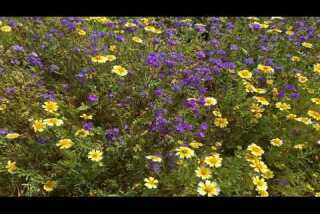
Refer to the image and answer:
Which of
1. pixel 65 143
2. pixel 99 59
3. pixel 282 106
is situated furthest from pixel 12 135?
pixel 282 106

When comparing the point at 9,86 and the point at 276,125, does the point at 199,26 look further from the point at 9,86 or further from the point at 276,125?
the point at 9,86

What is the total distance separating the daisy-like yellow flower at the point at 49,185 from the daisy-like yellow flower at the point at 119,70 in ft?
3.31

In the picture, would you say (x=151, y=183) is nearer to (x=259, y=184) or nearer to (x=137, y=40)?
(x=259, y=184)

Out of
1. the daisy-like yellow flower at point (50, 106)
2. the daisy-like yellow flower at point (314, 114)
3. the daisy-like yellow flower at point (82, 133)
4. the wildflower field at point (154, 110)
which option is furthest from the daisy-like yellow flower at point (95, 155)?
the daisy-like yellow flower at point (314, 114)

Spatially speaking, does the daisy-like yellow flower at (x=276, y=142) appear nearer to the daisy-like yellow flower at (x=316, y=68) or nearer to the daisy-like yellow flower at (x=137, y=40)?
the daisy-like yellow flower at (x=316, y=68)

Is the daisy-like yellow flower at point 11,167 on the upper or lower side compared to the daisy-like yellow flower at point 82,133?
lower

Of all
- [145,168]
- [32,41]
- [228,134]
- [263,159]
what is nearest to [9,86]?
[32,41]

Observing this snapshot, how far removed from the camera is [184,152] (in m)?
2.92

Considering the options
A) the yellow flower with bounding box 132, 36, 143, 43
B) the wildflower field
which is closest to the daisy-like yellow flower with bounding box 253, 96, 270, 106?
the wildflower field

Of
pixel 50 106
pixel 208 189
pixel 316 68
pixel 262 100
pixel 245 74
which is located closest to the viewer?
pixel 208 189

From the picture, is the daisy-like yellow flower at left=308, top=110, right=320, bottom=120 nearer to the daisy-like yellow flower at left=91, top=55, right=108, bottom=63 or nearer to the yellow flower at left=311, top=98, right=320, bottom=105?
the yellow flower at left=311, top=98, right=320, bottom=105

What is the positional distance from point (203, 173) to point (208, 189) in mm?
122

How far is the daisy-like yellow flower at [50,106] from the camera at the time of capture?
319 centimetres

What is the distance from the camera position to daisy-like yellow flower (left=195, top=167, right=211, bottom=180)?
2780mm
